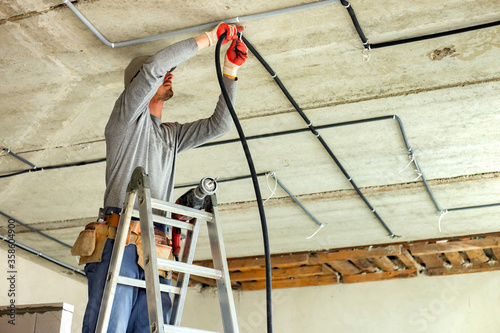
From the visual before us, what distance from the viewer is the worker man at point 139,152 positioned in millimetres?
2205

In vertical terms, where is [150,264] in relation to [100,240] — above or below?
below

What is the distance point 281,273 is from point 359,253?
3.57 feet

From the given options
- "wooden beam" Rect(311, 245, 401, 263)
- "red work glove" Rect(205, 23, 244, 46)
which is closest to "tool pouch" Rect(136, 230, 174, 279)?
"red work glove" Rect(205, 23, 244, 46)

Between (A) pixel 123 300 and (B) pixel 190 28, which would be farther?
(B) pixel 190 28

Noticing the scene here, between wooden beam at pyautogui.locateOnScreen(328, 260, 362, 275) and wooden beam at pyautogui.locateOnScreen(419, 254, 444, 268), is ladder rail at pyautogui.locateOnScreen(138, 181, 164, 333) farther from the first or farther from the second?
wooden beam at pyautogui.locateOnScreen(419, 254, 444, 268)

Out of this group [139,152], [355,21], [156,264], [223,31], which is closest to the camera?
[156,264]

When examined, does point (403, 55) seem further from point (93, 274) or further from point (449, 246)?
point (449, 246)

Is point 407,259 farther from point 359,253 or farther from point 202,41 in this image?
point 202,41

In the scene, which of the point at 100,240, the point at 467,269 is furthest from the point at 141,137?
the point at 467,269

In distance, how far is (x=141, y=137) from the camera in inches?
99.2

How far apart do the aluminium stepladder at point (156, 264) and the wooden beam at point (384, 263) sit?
14.1 ft

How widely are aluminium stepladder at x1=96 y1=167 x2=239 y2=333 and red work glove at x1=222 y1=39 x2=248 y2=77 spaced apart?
2.25ft

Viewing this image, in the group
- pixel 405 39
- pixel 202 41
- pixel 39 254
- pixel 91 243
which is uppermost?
pixel 39 254

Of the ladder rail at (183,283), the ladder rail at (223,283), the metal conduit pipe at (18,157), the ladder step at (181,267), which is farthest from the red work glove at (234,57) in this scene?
the metal conduit pipe at (18,157)
